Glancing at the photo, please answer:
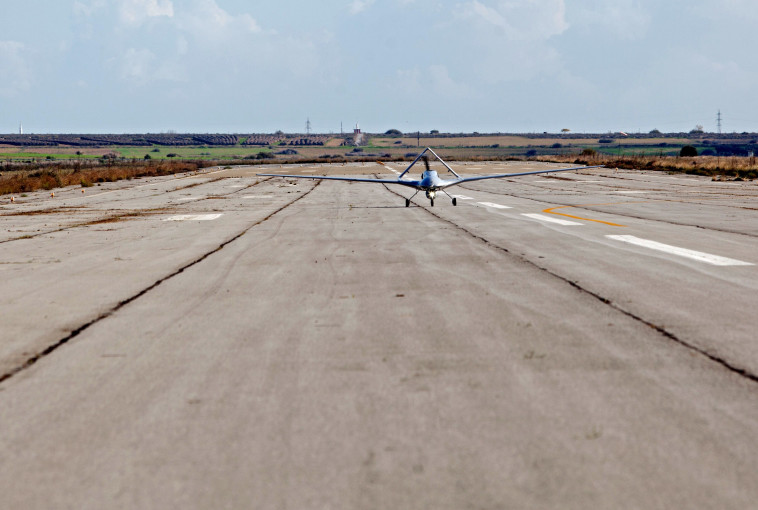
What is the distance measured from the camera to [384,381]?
514cm

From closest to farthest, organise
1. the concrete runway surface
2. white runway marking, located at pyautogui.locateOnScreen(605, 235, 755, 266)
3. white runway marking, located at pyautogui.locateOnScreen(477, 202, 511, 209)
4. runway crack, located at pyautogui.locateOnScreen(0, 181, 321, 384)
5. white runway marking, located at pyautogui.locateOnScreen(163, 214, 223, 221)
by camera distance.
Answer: the concrete runway surface → runway crack, located at pyautogui.locateOnScreen(0, 181, 321, 384) → white runway marking, located at pyautogui.locateOnScreen(605, 235, 755, 266) → white runway marking, located at pyautogui.locateOnScreen(163, 214, 223, 221) → white runway marking, located at pyautogui.locateOnScreen(477, 202, 511, 209)

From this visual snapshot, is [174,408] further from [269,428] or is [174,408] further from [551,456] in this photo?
[551,456]

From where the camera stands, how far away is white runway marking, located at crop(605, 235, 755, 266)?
428 inches

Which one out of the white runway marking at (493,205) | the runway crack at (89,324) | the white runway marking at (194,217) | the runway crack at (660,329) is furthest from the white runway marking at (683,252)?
the white runway marking at (194,217)

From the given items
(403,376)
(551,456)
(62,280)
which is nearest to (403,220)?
(62,280)

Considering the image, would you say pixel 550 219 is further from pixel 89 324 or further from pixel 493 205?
pixel 89 324

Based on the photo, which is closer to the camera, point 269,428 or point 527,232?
point 269,428

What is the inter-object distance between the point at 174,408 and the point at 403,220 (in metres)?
16.2

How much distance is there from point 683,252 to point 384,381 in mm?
9317

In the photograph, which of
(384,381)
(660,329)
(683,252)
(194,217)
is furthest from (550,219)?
(384,381)

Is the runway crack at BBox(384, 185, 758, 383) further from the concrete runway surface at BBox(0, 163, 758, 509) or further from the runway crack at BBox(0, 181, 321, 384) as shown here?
the runway crack at BBox(0, 181, 321, 384)

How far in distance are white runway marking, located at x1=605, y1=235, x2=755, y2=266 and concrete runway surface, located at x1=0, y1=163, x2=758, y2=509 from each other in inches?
4.7

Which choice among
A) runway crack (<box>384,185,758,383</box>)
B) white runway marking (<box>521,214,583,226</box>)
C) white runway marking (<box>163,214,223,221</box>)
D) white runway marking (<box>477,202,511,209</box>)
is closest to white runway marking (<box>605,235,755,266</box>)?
runway crack (<box>384,185,758,383</box>)

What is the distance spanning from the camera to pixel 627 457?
3703 millimetres
